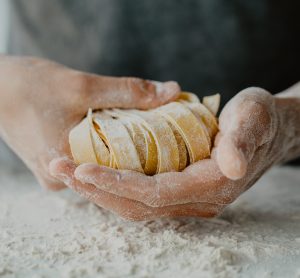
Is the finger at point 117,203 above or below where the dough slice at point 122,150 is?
below

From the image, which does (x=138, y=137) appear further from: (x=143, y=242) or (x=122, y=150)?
(x=143, y=242)

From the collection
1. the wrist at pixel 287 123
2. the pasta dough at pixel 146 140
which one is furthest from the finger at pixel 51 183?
the wrist at pixel 287 123

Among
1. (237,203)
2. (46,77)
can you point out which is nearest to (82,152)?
(46,77)

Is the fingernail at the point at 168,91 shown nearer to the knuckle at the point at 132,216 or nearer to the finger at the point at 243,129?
the finger at the point at 243,129

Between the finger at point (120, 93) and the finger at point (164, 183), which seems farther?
the finger at point (120, 93)

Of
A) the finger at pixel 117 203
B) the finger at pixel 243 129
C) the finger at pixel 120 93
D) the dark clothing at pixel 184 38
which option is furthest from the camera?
the dark clothing at pixel 184 38

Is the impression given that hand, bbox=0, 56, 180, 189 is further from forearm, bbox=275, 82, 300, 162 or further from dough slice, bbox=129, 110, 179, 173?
forearm, bbox=275, 82, 300, 162
